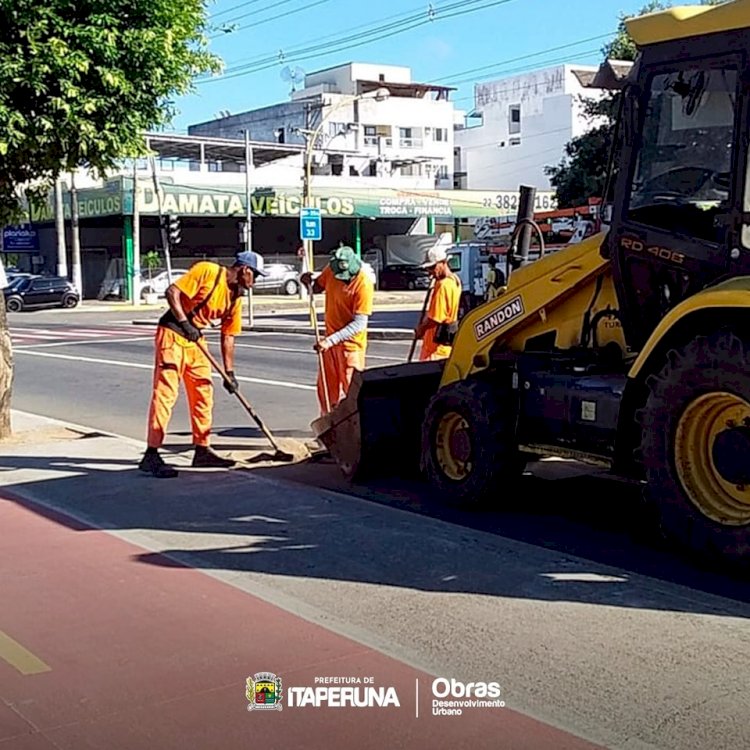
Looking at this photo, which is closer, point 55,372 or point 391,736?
point 391,736

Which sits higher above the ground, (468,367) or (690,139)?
(690,139)

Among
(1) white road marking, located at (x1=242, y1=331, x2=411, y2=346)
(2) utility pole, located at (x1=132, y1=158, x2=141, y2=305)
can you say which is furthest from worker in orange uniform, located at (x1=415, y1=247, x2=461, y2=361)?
(2) utility pole, located at (x1=132, y1=158, x2=141, y2=305)

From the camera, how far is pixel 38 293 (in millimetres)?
45375

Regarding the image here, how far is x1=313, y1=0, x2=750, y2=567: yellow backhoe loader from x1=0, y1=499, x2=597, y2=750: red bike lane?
83.8 inches

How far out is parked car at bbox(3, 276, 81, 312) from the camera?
4481 cm

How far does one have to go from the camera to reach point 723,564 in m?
6.13

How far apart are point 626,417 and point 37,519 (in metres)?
3.96

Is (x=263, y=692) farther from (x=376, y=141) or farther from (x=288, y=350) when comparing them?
(x=376, y=141)

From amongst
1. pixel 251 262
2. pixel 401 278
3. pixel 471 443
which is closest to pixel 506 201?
pixel 401 278

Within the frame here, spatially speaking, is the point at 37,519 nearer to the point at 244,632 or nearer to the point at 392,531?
the point at 392,531

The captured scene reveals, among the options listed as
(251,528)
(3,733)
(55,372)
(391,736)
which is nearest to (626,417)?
(251,528)

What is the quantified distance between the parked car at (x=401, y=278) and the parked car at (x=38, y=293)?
17961 millimetres

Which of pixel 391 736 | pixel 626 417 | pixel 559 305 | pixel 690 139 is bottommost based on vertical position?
pixel 391 736

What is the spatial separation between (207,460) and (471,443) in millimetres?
2769
